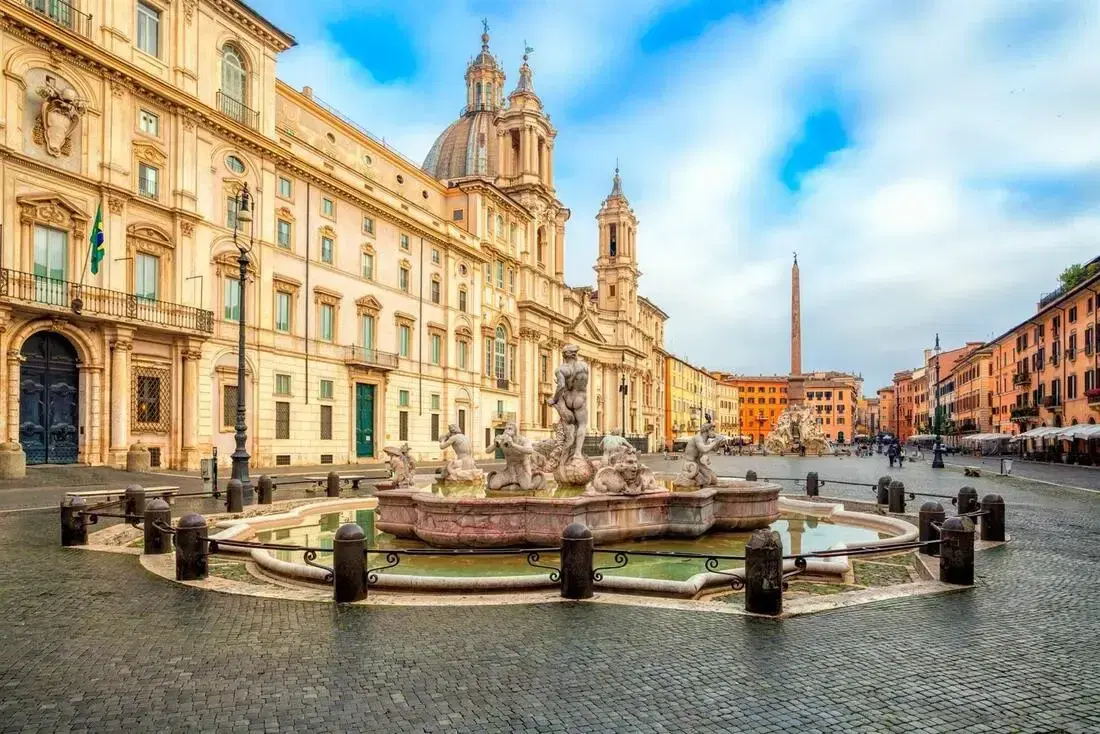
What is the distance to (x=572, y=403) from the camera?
45.7ft

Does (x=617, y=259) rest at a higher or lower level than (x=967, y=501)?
higher

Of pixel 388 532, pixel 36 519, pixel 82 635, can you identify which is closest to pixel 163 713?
pixel 82 635

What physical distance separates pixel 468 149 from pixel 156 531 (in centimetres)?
6264

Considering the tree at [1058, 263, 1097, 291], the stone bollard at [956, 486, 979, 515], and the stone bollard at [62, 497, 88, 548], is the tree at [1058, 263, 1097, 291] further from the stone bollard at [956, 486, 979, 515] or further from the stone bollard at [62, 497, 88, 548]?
the stone bollard at [62, 497, 88, 548]

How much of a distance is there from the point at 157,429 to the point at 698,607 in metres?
25.8

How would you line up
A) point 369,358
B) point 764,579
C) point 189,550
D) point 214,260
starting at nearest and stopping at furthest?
1. point 764,579
2. point 189,550
3. point 214,260
4. point 369,358

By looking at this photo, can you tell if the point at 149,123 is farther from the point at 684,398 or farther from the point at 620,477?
the point at 684,398

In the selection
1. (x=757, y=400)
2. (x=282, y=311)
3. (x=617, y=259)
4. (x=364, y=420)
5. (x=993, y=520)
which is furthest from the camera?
(x=757, y=400)

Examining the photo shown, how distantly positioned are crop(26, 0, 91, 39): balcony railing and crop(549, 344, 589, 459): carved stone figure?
2213 cm

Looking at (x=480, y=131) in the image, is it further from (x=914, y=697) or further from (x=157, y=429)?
(x=914, y=697)

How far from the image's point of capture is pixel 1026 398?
2445 inches

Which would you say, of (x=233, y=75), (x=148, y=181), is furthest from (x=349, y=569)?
(x=233, y=75)

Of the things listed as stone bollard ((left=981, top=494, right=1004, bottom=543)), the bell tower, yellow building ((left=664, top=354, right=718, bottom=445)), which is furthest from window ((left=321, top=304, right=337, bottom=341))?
yellow building ((left=664, top=354, right=718, bottom=445))

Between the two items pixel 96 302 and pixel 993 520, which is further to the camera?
pixel 96 302
